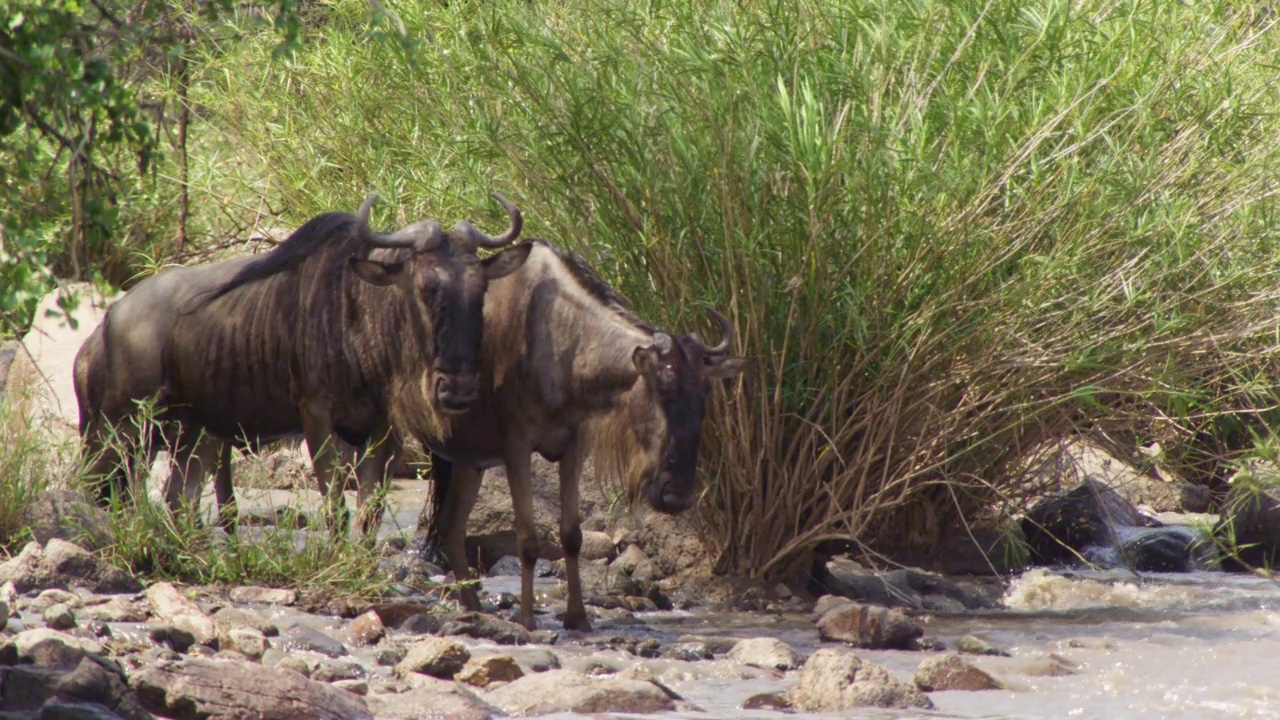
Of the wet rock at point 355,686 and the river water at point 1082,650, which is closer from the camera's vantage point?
the wet rock at point 355,686

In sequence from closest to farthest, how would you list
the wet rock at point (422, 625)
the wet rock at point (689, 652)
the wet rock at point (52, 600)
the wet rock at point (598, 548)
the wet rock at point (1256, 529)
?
the wet rock at point (52, 600) < the wet rock at point (689, 652) < the wet rock at point (422, 625) < the wet rock at point (598, 548) < the wet rock at point (1256, 529)

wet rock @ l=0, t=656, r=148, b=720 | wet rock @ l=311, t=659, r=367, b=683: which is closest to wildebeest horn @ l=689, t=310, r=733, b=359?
wet rock @ l=311, t=659, r=367, b=683

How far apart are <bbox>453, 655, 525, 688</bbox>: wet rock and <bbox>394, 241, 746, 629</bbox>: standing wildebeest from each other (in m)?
1.29

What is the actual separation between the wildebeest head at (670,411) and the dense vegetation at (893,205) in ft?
2.49

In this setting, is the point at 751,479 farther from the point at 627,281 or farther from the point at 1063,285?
the point at 1063,285

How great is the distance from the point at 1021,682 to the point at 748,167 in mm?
2649

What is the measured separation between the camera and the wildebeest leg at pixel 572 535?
7332 millimetres

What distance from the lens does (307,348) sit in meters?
7.84

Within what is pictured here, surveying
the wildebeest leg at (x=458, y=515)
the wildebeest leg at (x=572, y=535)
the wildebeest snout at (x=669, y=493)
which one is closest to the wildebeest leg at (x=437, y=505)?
the wildebeest leg at (x=458, y=515)

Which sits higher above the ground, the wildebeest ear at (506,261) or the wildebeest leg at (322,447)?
the wildebeest ear at (506,261)

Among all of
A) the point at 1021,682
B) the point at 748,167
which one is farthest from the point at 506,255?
the point at 1021,682

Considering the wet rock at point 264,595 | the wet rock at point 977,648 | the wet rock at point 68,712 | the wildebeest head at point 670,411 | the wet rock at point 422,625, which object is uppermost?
the wildebeest head at point 670,411

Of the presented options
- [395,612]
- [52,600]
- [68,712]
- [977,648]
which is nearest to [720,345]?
[977,648]

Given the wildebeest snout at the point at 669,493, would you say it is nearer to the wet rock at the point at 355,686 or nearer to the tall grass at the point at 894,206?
the tall grass at the point at 894,206
